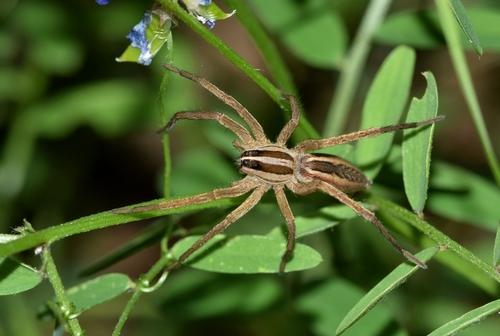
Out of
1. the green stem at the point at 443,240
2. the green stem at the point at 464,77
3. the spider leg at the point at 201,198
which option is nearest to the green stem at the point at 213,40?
the spider leg at the point at 201,198

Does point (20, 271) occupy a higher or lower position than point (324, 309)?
higher

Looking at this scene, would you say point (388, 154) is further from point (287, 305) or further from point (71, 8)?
point (71, 8)

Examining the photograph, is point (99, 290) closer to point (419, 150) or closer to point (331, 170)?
point (331, 170)

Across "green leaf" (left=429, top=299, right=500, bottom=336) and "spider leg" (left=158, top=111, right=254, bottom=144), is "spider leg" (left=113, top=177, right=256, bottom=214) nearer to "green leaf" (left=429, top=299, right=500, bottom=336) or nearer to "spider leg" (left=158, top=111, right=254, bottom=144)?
"spider leg" (left=158, top=111, right=254, bottom=144)

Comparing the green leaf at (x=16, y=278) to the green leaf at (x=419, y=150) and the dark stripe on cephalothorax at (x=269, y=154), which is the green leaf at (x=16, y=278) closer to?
the dark stripe on cephalothorax at (x=269, y=154)

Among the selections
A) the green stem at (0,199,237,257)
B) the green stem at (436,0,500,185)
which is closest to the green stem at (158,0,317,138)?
the green stem at (0,199,237,257)

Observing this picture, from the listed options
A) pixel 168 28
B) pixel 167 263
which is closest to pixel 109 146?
pixel 167 263

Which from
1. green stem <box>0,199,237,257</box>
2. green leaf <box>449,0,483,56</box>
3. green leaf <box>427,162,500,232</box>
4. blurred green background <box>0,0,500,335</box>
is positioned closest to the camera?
green stem <box>0,199,237,257</box>
